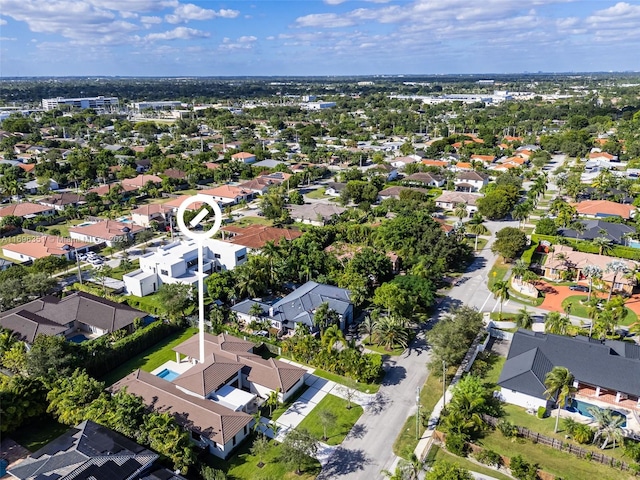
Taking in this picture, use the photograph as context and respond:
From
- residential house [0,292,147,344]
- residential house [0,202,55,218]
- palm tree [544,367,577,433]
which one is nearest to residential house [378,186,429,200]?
residential house [0,292,147,344]

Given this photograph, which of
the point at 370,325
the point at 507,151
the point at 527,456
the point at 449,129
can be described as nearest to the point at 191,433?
the point at 370,325

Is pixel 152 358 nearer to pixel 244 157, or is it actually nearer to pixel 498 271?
pixel 498 271

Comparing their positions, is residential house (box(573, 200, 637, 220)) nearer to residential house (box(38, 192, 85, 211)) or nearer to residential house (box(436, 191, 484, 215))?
residential house (box(436, 191, 484, 215))

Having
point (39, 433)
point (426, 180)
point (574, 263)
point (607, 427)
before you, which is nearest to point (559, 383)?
point (607, 427)

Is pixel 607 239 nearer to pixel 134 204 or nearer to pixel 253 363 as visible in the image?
pixel 253 363

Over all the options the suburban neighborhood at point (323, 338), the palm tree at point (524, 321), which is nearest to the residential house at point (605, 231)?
the suburban neighborhood at point (323, 338)

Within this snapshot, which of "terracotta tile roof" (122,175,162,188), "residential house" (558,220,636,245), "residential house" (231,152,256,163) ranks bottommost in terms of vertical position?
"residential house" (558,220,636,245)
